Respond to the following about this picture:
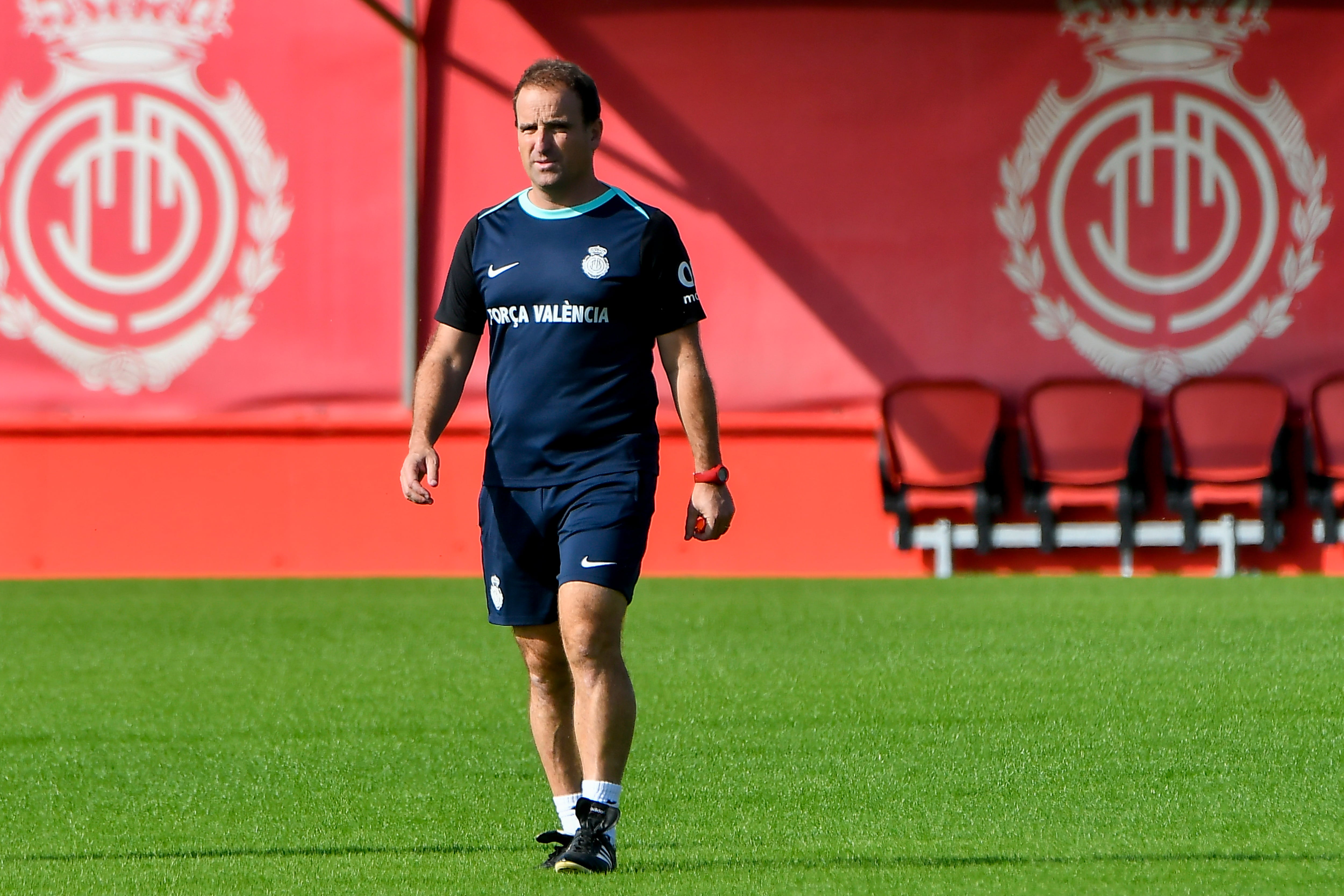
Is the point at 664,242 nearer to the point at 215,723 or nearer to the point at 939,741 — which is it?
the point at 939,741

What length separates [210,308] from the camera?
37.8 feet

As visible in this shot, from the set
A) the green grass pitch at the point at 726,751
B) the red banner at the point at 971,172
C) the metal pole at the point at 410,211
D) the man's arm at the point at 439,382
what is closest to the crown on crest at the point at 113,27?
the metal pole at the point at 410,211

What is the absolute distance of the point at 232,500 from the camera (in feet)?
37.1

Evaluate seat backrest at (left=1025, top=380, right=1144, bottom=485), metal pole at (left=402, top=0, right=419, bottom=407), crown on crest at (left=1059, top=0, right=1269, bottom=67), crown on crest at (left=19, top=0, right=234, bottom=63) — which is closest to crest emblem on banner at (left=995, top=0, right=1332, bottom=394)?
crown on crest at (left=1059, top=0, right=1269, bottom=67)

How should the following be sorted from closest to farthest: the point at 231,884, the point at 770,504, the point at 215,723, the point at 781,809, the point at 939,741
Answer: the point at 231,884, the point at 781,809, the point at 939,741, the point at 215,723, the point at 770,504

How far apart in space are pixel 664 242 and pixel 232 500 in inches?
307

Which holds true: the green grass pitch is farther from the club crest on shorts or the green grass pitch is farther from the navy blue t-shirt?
the club crest on shorts

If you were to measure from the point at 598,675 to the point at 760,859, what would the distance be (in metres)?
0.58

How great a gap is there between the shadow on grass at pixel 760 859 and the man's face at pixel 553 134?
147 cm

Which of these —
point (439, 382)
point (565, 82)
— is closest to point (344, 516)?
point (439, 382)

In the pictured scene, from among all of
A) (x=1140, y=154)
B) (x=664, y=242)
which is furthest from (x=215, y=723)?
(x=1140, y=154)

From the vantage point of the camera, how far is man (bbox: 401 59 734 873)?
3.90 m

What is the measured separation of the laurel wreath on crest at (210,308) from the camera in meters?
11.5

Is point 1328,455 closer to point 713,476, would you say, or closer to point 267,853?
point 713,476
